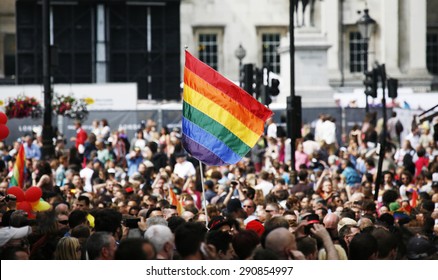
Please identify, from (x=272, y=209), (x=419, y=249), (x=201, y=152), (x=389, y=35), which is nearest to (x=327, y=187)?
(x=272, y=209)

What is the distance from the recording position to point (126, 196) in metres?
21.9

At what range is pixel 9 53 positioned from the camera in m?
63.0

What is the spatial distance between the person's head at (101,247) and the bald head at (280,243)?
3.92ft

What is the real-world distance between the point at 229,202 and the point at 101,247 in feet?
24.6

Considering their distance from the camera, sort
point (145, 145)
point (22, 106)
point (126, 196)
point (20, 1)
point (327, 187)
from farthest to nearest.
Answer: point (20, 1) → point (22, 106) → point (145, 145) → point (327, 187) → point (126, 196)

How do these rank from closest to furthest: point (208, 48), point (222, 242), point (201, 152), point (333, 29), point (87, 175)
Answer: point (222, 242) < point (201, 152) < point (87, 175) < point (333, 29) < point (208, 48)

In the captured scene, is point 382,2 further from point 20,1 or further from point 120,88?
point 120,88

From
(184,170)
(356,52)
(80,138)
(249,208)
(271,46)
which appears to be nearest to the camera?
(249,208)

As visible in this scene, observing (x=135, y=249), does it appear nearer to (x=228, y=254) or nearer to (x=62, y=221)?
(x=228, y=254)

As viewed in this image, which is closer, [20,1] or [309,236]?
[309,236]

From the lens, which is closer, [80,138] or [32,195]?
[32,195]

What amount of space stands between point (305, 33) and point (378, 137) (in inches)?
349

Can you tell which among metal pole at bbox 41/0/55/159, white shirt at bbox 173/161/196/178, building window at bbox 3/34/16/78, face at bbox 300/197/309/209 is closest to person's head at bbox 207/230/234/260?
face at bbox 300/197/309/209
